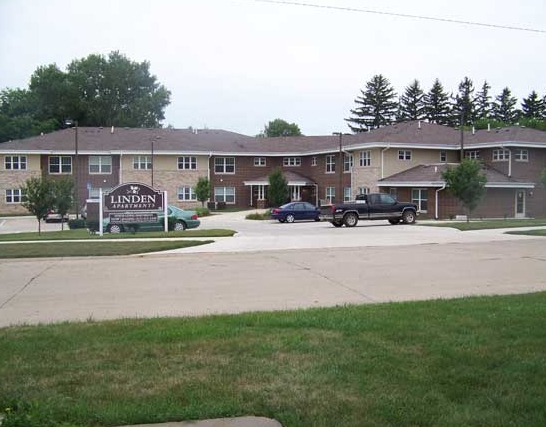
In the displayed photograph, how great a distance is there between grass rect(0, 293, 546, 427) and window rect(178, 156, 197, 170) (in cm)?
5068

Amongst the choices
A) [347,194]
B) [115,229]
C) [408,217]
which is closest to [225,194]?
[347,194]

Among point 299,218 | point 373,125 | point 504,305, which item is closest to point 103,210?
point 299,218

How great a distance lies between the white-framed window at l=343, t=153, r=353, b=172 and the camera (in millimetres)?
52719

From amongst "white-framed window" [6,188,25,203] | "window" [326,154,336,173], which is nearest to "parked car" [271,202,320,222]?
"window" [326,154,336,173]

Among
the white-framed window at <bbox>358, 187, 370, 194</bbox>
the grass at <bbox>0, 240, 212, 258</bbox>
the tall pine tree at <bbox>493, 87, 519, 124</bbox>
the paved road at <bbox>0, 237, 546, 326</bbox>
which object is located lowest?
the paved road at <bbox>0, 237, 546, 326</bbox>

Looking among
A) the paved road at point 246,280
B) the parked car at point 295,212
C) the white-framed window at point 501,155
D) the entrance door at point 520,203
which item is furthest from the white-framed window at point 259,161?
the paved road at point 246,280

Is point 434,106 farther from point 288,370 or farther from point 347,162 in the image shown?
point 288,370

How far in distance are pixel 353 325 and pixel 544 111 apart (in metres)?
100

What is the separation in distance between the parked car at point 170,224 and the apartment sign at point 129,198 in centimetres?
83

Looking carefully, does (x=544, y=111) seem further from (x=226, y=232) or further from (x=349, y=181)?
(x=226, y=232)

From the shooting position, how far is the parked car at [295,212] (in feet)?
134

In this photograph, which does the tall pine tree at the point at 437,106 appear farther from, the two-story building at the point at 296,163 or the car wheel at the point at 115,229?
the car wheel at the point at 115,229

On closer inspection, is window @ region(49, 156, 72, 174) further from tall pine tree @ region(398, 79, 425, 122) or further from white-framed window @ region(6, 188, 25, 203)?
tall pine tree @ region(398, 79, 425, 122)

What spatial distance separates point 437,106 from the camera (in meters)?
99.1
